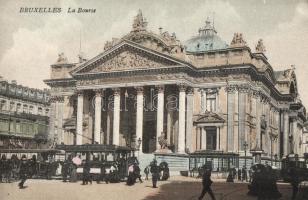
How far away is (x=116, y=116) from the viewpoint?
52000mm

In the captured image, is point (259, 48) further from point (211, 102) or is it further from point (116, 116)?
point (116, 116)

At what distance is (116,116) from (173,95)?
5.75 m

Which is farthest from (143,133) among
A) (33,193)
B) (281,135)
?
(33,193)

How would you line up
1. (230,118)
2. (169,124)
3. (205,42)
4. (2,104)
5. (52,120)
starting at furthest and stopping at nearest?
(2,104), (205,42), (52,120), (169,124), (230,118)

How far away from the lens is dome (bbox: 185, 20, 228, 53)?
198 ft

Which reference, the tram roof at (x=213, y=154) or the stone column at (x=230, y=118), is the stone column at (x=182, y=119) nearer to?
the tram roof at (x=213, y=154)

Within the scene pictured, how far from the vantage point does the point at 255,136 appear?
51.6m

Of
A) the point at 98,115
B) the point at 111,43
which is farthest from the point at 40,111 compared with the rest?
the point at 111,43

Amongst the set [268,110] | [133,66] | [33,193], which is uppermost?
[133,66]

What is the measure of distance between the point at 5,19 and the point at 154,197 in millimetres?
11424

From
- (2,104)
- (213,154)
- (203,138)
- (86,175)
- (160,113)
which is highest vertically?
(2,104)

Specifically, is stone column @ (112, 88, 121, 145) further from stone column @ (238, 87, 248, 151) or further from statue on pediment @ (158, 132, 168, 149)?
stone column @ (238, 87, 248, 151)

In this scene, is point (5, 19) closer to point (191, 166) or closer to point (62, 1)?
point (62, 1)

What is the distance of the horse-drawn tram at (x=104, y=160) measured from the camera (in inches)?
1385
